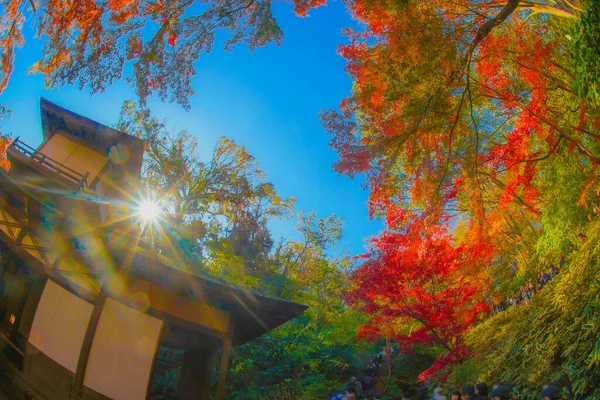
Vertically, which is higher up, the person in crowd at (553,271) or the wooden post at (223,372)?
the person in crowd at (553,271)

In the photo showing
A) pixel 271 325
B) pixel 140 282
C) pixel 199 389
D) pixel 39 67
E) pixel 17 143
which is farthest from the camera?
pixel 17 143

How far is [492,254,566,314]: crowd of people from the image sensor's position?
346 inches

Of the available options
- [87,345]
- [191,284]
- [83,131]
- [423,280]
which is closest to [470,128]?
[423,280]

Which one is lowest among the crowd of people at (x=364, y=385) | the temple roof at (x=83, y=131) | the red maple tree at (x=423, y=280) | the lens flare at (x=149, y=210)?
the crowd of people at (x=364, y=385)

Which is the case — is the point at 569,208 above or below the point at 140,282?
above

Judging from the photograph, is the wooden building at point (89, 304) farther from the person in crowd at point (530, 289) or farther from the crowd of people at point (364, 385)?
the person in crowd at point (530, 289)

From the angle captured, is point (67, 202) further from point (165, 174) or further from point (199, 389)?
point (165, 174)

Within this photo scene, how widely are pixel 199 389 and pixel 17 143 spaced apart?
27.1 ft

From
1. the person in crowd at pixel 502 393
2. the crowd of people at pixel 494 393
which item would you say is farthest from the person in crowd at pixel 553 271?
the person in crowd at pixel 502 393

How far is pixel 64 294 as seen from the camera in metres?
6.52

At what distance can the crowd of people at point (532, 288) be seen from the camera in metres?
8.80

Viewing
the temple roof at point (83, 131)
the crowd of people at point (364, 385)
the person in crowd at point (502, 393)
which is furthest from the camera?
the crowd of people at point (364, 385)

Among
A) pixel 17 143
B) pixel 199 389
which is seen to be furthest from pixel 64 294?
pixel 17 143

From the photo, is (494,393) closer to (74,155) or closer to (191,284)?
(191,284)
